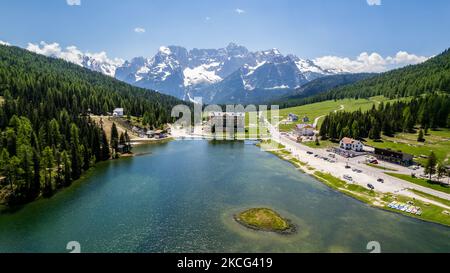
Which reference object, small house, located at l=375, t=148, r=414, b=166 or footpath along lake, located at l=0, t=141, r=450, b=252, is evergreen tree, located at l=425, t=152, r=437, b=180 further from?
footpath along lake, located at l=0, t=141, r=450, b=252

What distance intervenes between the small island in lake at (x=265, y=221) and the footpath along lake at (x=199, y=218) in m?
1.89

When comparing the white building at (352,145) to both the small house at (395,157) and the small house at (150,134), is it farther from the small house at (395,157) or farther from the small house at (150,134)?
the small house at (150,134)

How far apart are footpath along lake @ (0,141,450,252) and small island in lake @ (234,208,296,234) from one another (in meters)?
1.89

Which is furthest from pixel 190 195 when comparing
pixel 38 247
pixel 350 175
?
pixel 350 175

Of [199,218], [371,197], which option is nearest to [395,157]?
[371,197]

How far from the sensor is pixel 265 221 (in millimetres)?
65188

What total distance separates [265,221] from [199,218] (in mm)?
15182

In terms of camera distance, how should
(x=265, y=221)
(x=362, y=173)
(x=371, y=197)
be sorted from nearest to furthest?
(x=265, y=221), (x=371, y=197), (x=362, y=173)

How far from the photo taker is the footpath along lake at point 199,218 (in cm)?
5594

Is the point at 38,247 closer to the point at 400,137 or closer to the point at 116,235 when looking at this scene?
the point at 116,235

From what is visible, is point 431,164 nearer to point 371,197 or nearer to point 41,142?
point 371,197

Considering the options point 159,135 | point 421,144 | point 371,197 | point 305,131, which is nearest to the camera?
point 371,197

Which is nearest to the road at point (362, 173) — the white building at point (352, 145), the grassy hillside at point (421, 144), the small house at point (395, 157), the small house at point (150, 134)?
the small house at point (395, 157)
